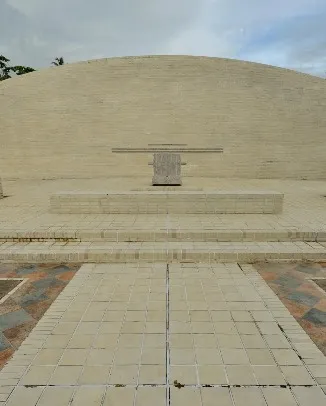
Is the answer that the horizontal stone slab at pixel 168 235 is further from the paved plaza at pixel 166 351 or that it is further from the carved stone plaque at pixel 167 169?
the carved stone plaque at pixel 167 169

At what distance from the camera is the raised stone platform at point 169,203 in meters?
7.74

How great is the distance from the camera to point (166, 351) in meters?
3.04

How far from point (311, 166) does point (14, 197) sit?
13905 millimetres

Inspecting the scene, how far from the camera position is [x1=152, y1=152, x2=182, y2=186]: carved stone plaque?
10602mm

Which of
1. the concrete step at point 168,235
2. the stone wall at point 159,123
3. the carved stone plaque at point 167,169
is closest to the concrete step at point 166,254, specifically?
the concrete step at point 168,235

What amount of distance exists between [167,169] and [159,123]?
19.6ft

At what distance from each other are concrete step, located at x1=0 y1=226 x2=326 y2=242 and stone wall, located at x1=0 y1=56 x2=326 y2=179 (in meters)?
9.66

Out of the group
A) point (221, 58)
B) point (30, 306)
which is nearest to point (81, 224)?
point (30, 306)

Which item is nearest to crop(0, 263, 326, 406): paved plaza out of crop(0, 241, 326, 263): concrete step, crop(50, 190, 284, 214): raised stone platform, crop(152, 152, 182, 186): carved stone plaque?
crop(0, 241, 326, 263): concrete step

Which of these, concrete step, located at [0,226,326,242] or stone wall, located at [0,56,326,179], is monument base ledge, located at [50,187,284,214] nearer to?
concrete step, located at [0,226,326,242]

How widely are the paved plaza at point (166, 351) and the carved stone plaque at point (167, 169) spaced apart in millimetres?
6542

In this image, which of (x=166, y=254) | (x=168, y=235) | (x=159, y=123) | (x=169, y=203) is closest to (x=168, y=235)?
(x=168, y=235)

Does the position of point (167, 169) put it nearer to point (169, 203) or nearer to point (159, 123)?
point (169, 203)

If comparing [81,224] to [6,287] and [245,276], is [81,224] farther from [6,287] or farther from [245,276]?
[245,276]
